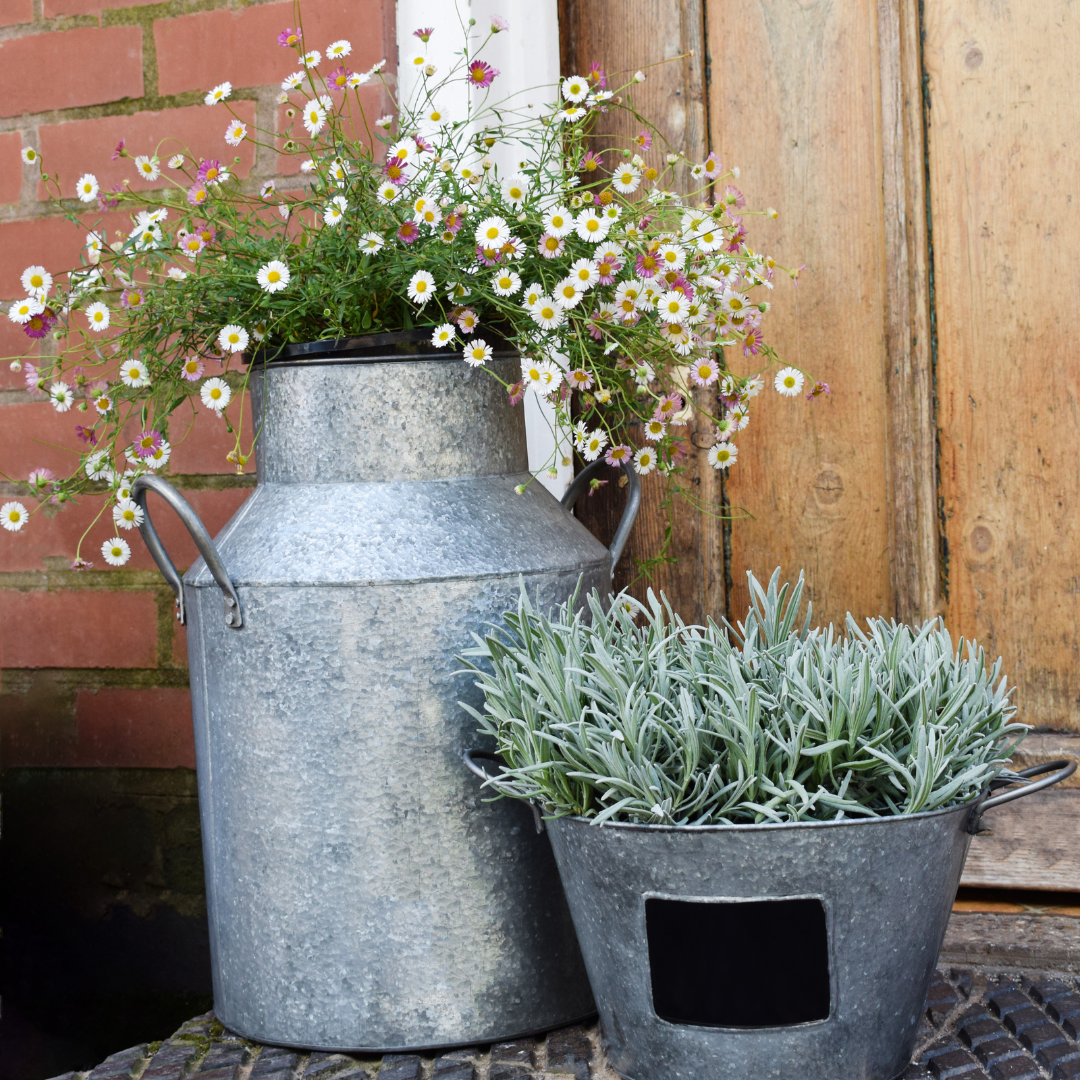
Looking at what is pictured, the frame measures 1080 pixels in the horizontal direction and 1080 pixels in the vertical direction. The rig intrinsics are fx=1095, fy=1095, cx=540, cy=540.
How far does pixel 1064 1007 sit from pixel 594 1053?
0.44 m

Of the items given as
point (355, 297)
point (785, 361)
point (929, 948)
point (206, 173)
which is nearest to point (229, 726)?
point (355, 297)

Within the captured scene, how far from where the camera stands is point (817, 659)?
96 centimetres

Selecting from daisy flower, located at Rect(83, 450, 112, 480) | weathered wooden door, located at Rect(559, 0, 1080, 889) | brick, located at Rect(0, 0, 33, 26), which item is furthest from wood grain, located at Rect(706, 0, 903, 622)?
brick, located at Rect(0, 0, 33, 26)

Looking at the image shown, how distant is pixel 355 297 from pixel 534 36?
54cm

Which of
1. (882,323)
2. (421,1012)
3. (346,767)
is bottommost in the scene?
(421,1012)

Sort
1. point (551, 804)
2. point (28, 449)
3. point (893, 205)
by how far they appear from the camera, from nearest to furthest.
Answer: point (551, 804)
point (893, 205)
point (28, 449)

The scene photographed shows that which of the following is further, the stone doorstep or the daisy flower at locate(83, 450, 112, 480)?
the daisy flower at locate(83, 450, 112, 480)

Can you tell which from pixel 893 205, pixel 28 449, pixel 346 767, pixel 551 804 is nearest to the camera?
pixel 551 804

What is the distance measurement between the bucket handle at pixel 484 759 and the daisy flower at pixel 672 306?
0.42 meters

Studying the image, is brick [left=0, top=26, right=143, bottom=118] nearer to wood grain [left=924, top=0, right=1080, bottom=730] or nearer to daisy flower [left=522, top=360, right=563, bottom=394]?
daisy flower [left=522, top=360, right=563, bottom=394]

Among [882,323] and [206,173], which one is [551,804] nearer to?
[206,173]

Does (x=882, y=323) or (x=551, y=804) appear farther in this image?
(x=882, y=323)

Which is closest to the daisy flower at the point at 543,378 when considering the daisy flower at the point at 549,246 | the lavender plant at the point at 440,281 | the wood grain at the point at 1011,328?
the lavender plant at the point at 440,281

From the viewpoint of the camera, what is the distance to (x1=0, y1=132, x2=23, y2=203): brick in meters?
1.47
